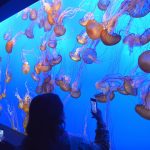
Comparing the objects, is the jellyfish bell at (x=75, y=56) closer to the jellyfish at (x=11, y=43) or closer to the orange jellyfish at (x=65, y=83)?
the orange jellyfish at (x=65, y=83)

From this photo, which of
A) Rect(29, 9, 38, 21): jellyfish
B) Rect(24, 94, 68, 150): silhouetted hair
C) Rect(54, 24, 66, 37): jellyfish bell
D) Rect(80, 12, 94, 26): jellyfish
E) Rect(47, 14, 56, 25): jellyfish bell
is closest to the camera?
Rect(24, 94, 68, 150): silhouetted hair

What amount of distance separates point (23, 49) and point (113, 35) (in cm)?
121

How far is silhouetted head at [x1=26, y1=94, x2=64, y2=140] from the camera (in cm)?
121

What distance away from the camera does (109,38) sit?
209cm

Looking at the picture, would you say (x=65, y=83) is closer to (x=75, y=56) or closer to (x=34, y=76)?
(x=75, y=56)

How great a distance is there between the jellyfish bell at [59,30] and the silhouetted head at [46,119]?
1.34 meters

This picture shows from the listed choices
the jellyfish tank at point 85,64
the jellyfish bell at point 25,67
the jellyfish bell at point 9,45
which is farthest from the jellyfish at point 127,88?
the jellyfish bell at point 9,45

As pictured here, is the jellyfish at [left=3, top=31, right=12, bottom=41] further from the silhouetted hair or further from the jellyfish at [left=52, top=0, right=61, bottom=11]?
the silhouetted hair

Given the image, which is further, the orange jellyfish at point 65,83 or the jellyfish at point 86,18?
the orange jellyfish at point 65,83

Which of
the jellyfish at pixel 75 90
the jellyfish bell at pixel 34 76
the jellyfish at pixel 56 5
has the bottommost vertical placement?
the jellyfish at pixel 75 90

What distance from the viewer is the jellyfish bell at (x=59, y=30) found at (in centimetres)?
249

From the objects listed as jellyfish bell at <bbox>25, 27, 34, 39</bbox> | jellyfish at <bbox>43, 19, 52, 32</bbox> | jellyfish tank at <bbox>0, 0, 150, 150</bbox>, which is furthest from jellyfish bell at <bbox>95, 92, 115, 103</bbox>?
jellyfish bell at <bbox>25, 27, 34, 39</bbox>

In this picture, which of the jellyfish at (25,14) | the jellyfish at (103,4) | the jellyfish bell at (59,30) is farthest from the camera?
the jellyfish at (25,14)

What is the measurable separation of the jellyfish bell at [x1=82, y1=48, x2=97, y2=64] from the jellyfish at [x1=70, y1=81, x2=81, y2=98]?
219 mm
